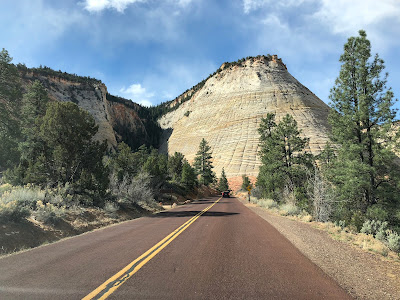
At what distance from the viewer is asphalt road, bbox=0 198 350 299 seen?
12.6 ft

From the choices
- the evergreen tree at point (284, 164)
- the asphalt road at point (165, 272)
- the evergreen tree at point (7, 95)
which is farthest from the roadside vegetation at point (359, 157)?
the evergreen tree at point (7, 95)

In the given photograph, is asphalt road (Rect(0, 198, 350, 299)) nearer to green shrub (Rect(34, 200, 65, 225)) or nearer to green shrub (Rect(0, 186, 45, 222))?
green shrub (Rect(0, 186, 45, 222))

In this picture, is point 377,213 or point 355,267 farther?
point 377,213

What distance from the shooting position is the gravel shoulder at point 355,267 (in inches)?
165

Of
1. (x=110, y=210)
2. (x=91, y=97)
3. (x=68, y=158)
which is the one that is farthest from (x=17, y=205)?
(x=91, y=97)

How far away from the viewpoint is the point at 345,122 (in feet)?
54.7

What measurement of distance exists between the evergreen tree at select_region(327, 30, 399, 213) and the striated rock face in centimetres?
4267

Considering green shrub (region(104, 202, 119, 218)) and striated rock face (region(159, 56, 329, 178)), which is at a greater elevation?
striated rock face (region(159, 56, 329, 178))

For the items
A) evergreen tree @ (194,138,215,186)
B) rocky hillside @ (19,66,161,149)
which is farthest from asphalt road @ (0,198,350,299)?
rocky hillside @ (19,66,161,149)

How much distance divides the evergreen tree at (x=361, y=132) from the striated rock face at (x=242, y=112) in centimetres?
4267

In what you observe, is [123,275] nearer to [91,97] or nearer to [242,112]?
[242,112]

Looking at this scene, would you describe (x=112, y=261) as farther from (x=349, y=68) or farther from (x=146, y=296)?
(x=349, y=68)

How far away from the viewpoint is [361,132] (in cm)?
1692

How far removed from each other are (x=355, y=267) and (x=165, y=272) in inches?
161
